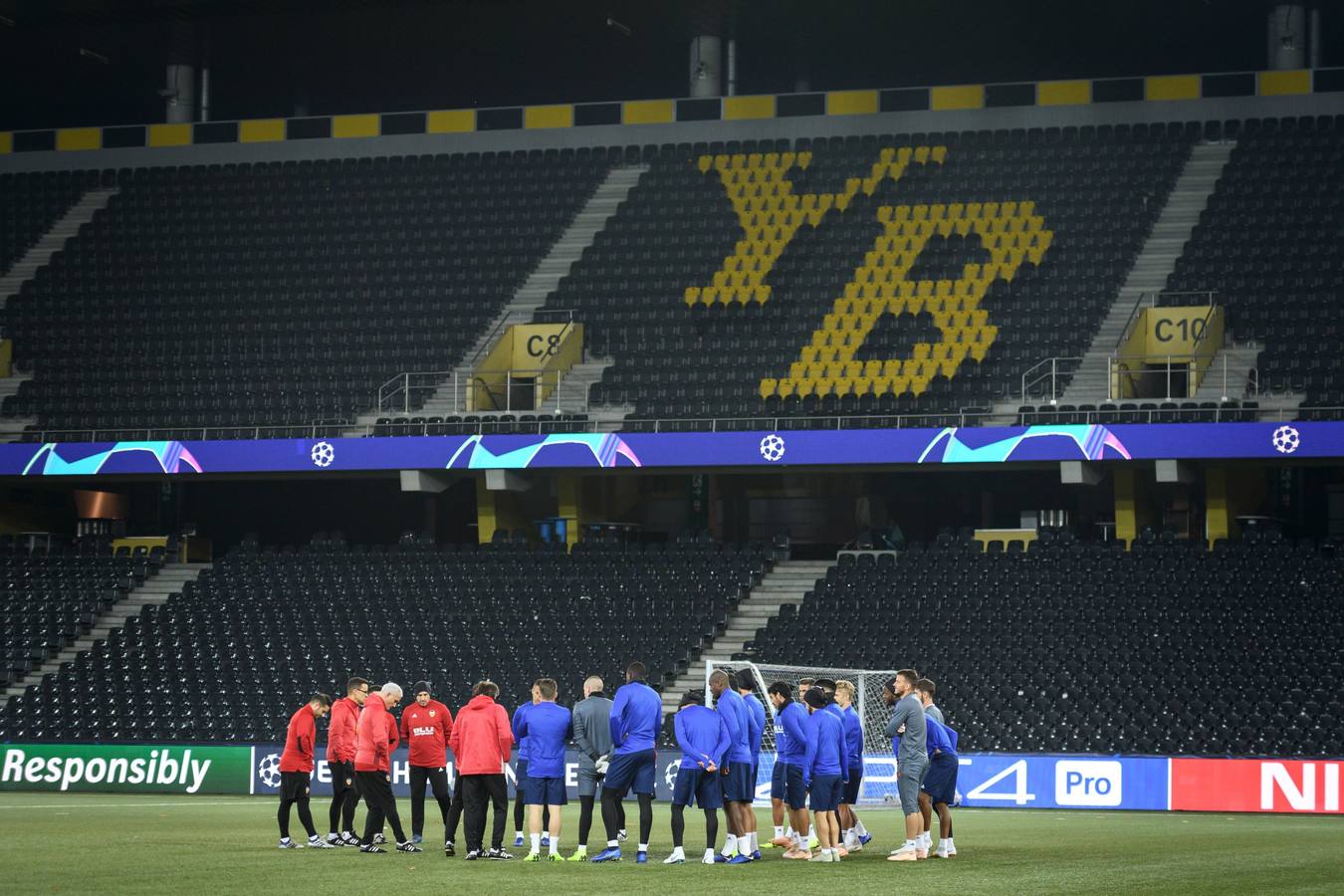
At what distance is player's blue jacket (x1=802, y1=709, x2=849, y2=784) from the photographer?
1786cm

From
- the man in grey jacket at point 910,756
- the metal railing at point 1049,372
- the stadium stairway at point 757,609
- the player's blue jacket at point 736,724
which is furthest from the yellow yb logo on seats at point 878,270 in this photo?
the player's blue jacket at point 736,724

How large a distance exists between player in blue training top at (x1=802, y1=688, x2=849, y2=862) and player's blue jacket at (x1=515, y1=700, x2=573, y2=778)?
2.28 m

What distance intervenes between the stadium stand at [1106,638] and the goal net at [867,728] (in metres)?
1.64

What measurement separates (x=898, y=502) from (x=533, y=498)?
7684 mm

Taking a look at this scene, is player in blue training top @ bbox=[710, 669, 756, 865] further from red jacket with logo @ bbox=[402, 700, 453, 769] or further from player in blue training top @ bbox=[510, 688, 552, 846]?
red jacket with logo @ bbox=[402, 700, 453, 769]

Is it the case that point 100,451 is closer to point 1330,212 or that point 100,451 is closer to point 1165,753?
point 1165,753

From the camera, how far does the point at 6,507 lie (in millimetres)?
41906

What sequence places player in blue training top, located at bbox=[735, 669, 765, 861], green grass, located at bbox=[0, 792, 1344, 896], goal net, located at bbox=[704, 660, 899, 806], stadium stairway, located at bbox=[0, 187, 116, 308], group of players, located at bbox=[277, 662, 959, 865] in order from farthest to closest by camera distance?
stadium stairway, located at bbox=[0, 187, 116, 308], goal net, located at bbox=[704, 660, 899, 806], player in blue training top, located at bbox=[735, 669, 765, 861], group of players, located at bbox=[277, 662, 959, 865], green grass, located at bbox=[0, 792, 1344, 896]

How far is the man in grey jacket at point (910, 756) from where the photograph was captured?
59.1 feet

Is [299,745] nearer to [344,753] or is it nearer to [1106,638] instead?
[344,753]

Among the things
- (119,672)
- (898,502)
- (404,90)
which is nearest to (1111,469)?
(898,502)

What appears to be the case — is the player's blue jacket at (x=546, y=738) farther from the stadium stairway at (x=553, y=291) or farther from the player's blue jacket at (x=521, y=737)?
the stadium stairway at (x=553, y=291)

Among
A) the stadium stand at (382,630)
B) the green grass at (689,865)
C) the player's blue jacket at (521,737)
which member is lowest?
the green grass at (689,865)

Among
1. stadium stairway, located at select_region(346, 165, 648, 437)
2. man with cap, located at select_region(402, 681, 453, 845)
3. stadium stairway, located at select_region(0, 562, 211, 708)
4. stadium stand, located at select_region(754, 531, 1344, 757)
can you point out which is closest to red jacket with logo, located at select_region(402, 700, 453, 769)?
man with cap, located at select_region(402, 681, 453, 845)
